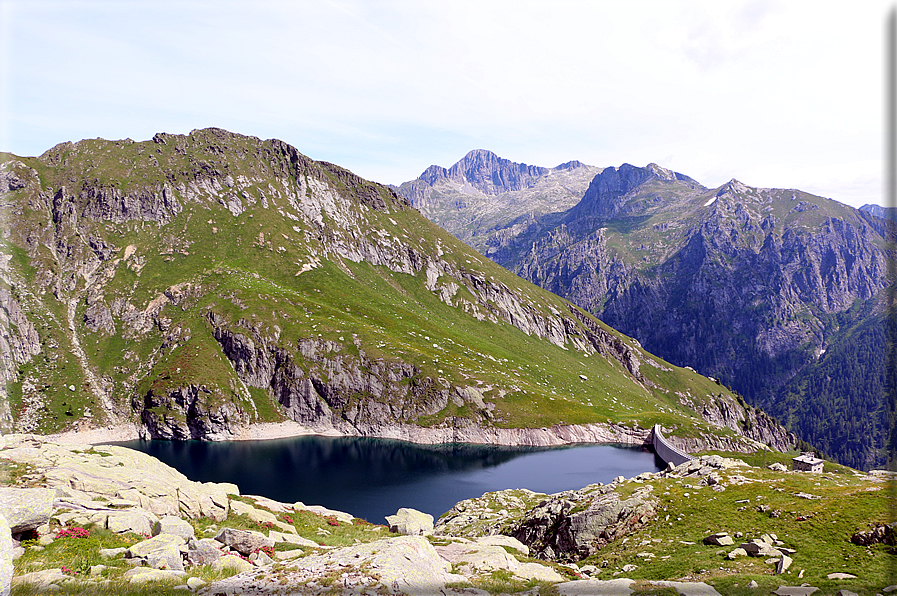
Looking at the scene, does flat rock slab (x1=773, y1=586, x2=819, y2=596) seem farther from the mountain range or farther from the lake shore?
the mountain range

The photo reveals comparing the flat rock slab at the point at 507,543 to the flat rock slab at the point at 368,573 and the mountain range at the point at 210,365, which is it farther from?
the mountain range at the point at 210,365

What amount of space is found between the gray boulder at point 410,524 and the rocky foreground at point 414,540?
1.23 ft

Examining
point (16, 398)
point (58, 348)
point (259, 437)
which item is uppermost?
point (58, 348)

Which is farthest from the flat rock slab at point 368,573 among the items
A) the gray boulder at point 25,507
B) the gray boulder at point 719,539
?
the gray boulder at point 719,539

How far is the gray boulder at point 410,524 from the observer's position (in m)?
36.7

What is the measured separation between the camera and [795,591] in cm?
1916

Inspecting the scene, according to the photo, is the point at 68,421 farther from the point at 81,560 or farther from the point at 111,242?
the point at 81,560

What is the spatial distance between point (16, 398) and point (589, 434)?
195 m

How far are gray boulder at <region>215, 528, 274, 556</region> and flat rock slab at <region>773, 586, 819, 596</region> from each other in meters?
25.3

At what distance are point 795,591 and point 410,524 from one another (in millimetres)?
27821

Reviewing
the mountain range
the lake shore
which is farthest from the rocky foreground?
the mountain range

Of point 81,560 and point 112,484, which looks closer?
point 81,560

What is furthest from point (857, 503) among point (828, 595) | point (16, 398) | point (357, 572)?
point (16, 398)

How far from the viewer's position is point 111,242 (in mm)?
198750
